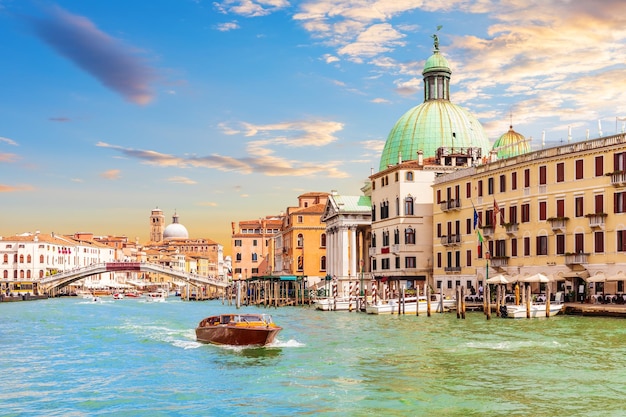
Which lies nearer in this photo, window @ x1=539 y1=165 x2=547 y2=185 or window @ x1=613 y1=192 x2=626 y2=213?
window @ x1=613 y1=192 x2=626 y2=213

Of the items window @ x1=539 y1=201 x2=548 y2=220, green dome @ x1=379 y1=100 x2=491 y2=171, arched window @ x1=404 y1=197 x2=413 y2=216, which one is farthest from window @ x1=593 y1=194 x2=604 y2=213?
green dome @ x1=379 y1=100 x2=491 y2=171

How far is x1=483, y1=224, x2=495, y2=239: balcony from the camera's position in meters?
43.4

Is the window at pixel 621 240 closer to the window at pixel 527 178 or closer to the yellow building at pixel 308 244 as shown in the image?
the window at pixel 527 178

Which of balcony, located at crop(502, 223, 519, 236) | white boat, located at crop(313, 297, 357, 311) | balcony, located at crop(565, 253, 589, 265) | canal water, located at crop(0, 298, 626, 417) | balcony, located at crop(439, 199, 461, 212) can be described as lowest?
canal water, located at crop(0, 298, 626, 417)

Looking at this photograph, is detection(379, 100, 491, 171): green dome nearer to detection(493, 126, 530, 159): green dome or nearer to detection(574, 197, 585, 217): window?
detection(493, 126, 530, 159): green dome

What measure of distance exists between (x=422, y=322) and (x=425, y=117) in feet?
96.3

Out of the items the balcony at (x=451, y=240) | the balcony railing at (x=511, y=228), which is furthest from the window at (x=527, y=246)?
the balcony at (x=451, y=240)

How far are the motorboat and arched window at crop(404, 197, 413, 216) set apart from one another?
27170 millimetres

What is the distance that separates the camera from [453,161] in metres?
55.0

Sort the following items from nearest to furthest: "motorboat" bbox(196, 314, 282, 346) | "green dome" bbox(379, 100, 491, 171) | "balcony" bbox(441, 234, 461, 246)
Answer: "motorboat" bbox(196, 314, 282, 346) → "balcony" bbox(441, 234, 461, 246) → "green dome" bbox(379, 100, 491, 171)

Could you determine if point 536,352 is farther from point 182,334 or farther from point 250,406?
point 182,334

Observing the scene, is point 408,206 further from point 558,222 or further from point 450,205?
point 558,222

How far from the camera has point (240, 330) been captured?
81.3 feet

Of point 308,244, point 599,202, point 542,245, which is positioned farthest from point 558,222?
point 308,244
